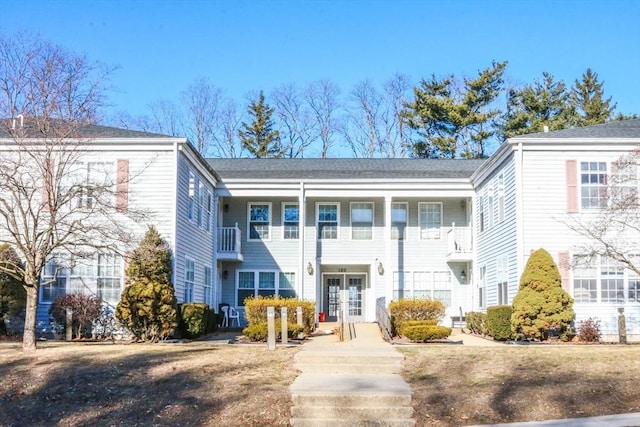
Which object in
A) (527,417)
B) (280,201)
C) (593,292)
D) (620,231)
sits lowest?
(527,417)

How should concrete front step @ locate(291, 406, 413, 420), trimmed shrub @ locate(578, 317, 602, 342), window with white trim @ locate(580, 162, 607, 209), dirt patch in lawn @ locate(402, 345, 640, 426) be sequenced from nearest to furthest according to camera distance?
dirt patch in lawn @ locate(402, 345, 640, 426), concrete front step @ locate(291, 406, 413, 420), trimmed shrub @ locate(578, 317, 602, 342), window with white trim @ locate(580, 162, 607, 209)

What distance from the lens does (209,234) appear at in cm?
2403

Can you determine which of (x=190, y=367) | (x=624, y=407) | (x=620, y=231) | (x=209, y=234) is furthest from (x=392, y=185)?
(x=624, y=407)

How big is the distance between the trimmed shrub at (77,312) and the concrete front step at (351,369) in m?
8.10

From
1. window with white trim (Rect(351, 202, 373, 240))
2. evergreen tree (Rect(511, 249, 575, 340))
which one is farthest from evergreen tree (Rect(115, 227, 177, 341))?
window with white trim (Rect(351, 202, 373, 240))

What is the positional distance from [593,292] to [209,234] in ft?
40.0

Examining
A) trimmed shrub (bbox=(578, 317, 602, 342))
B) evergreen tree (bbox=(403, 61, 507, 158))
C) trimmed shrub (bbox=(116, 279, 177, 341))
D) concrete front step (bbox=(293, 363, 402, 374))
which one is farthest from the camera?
evergreen tree (bbox=(403, 61, 507, 158))

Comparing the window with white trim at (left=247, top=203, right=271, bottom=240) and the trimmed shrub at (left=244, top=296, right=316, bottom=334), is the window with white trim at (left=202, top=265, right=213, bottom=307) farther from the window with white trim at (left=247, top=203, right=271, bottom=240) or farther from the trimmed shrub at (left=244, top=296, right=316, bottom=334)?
the trimmed shrub at (left=244, top=296, right=316, bottom=334)

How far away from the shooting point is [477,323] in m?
21.7

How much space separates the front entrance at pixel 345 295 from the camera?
89.7 ft

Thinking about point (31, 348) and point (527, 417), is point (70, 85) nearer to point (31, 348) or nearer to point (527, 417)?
point (31, 348)

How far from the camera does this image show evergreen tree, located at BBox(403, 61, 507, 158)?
42594 millimetres

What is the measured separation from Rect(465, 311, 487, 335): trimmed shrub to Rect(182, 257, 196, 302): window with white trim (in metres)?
8.46

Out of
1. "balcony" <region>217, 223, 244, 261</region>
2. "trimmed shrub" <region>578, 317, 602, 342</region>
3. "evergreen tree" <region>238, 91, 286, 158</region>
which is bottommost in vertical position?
"trimmed shrub" <region>578, 317, 602, 342</region>
